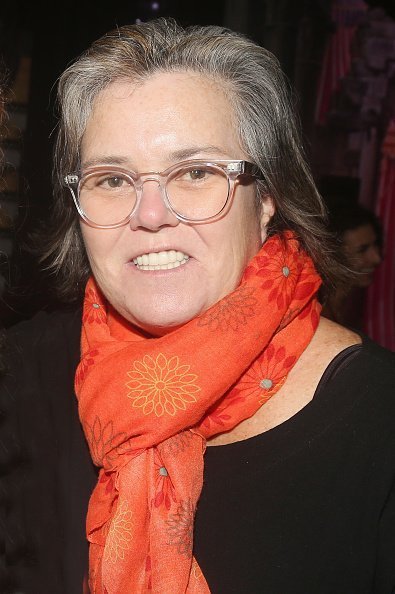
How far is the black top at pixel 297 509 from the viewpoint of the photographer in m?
1.74

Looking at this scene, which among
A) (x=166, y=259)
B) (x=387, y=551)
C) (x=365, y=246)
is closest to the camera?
(x=387, y=551)

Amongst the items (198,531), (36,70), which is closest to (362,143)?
(36,70)

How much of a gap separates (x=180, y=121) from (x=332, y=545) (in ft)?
3.62

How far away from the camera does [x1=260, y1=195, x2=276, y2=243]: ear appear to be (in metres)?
2.00

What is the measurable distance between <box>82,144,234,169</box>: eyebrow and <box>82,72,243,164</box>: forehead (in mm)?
11

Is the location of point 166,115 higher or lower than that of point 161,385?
higher

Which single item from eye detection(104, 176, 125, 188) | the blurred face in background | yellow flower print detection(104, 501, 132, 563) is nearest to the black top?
yellow flower print detection(104, 501, 132, 563)

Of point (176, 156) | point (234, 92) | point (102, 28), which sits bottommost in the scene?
point (176, 156)

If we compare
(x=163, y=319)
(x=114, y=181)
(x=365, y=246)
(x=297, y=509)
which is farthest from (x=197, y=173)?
(x=365, y=246)

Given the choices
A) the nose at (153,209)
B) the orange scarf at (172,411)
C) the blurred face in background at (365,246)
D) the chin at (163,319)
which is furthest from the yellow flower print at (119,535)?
the blurred face in background at (365,246)

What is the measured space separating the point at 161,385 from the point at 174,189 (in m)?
0.50

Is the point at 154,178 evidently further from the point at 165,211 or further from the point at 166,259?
the point at 166,259

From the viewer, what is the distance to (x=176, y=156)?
173 centimetres

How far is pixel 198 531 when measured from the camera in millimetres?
1883
